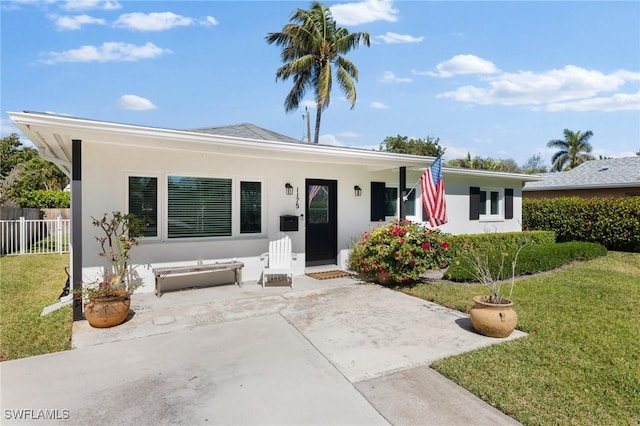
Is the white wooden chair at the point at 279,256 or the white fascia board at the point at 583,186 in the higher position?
the white fascia board at the point at 583,186

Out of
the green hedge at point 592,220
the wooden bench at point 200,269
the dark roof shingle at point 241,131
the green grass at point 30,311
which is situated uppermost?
the dark roof shingle at point 241,131

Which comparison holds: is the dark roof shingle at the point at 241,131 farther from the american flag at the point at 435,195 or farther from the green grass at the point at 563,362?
the green grass at the point at 563,362

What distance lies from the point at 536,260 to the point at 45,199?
23475 millimetres

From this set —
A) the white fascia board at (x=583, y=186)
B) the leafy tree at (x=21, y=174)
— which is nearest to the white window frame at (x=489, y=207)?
the white fascia board at (x=583, y=186)

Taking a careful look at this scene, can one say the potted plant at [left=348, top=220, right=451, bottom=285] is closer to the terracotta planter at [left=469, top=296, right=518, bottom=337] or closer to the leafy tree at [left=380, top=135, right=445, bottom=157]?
the terracotta planter at [left=469, top=296, right=518, bottom=337]

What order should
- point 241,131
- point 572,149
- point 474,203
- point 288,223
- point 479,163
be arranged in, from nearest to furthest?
point 288,223 < point 241,131 < point 474,203 < point 479,163 < point 572,149

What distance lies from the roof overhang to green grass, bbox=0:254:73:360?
2.62m

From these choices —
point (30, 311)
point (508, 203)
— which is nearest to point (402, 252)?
point (30, 311)

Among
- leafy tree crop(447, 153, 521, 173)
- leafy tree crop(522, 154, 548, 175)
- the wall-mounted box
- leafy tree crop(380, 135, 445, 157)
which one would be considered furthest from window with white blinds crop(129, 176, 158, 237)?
leafy tree crop(522, 154, 548, 175)

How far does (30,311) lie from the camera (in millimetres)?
5348

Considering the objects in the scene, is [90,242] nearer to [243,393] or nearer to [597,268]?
[243,393]

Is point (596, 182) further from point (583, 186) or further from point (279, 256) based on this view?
point (279, 256)

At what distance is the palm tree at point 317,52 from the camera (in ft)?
57.6

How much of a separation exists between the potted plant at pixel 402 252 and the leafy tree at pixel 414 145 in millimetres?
24389
